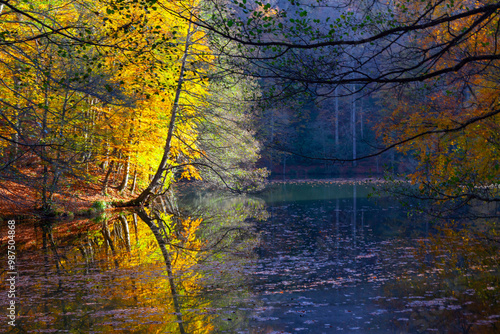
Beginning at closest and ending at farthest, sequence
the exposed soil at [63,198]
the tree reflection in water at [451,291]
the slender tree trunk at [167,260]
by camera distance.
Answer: the tree reflection in water at [451,291] < the slender tree trunk at [167,260] < the exposed soil at [63,198]

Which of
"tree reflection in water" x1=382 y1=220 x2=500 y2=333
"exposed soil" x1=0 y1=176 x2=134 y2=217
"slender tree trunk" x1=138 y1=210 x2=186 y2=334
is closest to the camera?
"tree reflection in water" x1=382 y1=220 x2=500 y2=333

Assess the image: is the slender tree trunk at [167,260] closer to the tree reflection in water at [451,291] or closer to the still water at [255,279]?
the still water at [255,279]

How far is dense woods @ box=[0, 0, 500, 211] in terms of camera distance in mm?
5352

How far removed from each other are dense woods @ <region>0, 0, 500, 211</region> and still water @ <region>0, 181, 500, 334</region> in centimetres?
150

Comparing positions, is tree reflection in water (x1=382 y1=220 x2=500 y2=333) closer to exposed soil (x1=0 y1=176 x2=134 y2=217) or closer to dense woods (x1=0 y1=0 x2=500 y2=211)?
dense woods (x1=0 y1=0 x2=500 y2=211)

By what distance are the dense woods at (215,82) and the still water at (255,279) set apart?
1500 mm

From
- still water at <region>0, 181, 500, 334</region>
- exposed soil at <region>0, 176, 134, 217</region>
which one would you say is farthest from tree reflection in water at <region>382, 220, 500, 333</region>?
exposed soil at <region>0, 176, 134, 217</region>

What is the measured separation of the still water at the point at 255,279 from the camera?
5309mm

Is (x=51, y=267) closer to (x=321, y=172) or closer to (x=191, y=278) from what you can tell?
(x=191, y=278)

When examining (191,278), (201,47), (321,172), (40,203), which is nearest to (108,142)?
(40,203)

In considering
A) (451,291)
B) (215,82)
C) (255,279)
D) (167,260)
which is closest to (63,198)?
(167,260)

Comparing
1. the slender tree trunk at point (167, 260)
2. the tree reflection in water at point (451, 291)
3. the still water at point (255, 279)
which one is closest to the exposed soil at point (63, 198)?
the still water at point (255, 279)

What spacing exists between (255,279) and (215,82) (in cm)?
340

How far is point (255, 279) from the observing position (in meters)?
7.27
